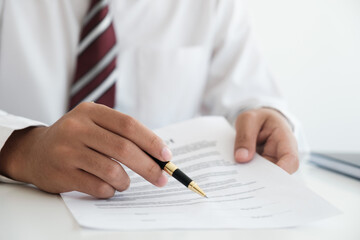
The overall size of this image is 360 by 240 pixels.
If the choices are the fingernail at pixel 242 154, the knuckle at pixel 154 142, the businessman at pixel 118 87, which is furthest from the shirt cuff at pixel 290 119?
the knuckle at pixel 154 142

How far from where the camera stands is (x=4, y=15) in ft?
3.14

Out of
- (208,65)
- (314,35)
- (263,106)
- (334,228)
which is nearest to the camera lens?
(334,228)

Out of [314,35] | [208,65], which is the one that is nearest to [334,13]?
[314,35]

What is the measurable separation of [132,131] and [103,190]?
0.09m

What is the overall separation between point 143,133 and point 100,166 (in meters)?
0.07

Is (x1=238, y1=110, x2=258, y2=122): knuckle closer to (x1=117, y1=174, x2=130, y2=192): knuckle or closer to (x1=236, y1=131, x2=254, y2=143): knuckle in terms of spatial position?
(x1=236, y1=131, x2=254, y2=143): knuckle

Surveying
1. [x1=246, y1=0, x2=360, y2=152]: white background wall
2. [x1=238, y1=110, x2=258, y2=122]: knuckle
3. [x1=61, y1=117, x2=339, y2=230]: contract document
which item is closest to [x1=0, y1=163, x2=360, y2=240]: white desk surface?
[x1=61, y1=117, x2=339, y2=230]: contract document

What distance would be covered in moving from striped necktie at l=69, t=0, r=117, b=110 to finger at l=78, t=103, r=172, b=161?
424 mm

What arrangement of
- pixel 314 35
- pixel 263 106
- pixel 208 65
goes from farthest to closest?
1. pixel 314 35
2. pixel 208 65
3. pixel 263 106

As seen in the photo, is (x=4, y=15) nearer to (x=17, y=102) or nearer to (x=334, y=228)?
(x=17, y=102)

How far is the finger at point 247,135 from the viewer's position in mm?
666

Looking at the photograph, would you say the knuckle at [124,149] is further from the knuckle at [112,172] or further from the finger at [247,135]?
the finger at [247,135]

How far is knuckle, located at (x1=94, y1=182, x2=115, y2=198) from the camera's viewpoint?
53cm

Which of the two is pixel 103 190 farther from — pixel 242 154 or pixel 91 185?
pixel 242 154
